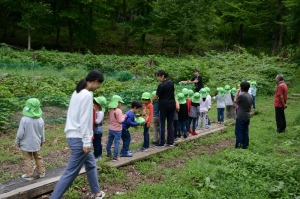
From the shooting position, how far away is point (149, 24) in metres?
29.7

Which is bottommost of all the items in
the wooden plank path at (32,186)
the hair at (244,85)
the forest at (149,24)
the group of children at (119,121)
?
the wooden plank path at (32,186)

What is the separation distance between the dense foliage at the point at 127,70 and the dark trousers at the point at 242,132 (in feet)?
17.0

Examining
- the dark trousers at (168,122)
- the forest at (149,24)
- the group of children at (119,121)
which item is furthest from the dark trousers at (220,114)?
the forest at (149,24)

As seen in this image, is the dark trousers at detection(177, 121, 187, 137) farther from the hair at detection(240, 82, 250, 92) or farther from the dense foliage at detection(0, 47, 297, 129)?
the dense foliage at detection(0, 47, 297, 129)

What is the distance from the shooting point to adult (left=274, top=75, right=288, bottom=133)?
9539 mm

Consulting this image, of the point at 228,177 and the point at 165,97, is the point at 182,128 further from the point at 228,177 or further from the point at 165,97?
A: the point at 228,177

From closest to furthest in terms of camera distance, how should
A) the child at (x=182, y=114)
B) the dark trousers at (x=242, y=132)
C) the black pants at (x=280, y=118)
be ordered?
the dark trousers at (x=242, y=132), the child at (x=182, y=114), the black pants at (x=280, y=118)

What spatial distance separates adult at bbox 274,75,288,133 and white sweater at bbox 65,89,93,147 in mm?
7384

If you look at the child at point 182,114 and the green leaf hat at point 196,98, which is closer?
the child at point 182,114

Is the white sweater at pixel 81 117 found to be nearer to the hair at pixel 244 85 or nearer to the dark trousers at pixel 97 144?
the dark trousers at pixel 97 144

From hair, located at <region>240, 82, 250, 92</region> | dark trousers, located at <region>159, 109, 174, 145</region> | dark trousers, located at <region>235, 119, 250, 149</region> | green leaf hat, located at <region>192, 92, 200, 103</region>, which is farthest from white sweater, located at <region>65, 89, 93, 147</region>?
green leaf hat, located at <region>192, 92, 200, 103</region>

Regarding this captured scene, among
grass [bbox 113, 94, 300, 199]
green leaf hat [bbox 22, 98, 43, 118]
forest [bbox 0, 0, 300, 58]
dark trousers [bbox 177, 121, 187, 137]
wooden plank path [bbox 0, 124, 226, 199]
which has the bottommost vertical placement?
grass [bbox 113, 94, 300, 199]

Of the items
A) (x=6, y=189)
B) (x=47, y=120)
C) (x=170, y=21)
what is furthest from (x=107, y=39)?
(x=6, y=189)

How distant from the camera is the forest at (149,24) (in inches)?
1089
